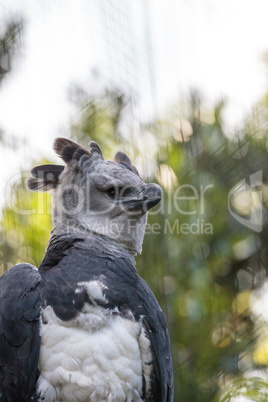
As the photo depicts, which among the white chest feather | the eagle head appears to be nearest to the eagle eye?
the eagle head

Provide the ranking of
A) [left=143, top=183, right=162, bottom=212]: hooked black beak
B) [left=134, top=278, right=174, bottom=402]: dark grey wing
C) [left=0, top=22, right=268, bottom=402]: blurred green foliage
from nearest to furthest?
[left=134, top=278, right=174, bottom=402]: dark grey wing, [left=143, top=183, right=162, bottom=212]: hooked black beak, [left=0, top=22, right=268, bottom=402]: blurred green foliage

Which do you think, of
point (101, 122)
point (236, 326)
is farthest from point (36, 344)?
point (101, 122)

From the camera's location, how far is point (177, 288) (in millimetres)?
2299

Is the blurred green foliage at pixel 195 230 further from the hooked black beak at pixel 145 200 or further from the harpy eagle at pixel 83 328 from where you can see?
the harpy eagle at pixel 83 328

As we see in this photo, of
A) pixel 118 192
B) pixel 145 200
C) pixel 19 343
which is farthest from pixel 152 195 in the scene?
pixel 19 343

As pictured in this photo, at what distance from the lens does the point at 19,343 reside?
155 cm

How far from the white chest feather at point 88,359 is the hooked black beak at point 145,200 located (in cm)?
47

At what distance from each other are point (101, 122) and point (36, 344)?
1085 millimetres

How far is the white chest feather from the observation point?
5.14ft

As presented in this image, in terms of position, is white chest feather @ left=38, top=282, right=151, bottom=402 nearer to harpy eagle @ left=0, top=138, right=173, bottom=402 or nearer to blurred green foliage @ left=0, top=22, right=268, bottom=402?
harpy eagle @ left=0, top=138, right=173, bottom=402

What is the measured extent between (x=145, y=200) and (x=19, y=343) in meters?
0.67

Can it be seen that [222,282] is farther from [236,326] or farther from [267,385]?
[267,385]

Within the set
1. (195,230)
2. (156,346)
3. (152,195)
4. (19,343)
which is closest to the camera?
(19,343)

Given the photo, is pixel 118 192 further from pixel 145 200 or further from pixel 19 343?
pixel 19 343
